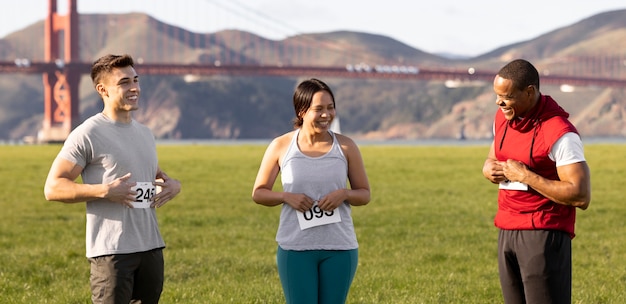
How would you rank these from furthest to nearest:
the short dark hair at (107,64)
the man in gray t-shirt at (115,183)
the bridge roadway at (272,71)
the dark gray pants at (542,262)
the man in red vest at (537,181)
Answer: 1. the bridge roadway at (272,71)
2. the short dark hair at (107,64)
3. the man in gray t-shirt at (115,183)
4. the dark gray pants at (542,262)
5. the man in red vest at (537,181)

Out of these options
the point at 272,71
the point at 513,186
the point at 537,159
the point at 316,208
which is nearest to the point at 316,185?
the point at 316,208

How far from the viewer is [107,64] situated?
5547 millimetres

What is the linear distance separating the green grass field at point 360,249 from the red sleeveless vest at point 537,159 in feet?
15.6

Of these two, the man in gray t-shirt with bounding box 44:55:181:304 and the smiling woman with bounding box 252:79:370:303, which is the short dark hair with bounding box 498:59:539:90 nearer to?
the smiling woman with bounding box 252:79:370:303

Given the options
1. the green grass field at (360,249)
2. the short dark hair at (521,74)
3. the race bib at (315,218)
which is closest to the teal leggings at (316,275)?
the race bib at (315,218)

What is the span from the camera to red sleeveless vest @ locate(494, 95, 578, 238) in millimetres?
5203

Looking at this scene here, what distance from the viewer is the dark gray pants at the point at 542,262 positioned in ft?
17.3

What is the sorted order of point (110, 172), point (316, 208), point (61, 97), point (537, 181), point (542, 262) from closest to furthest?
point (537, 181) → point (542, 262) → point (110, 172) → point (316, 208) → point (61, 97)

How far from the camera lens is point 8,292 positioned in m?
10.8

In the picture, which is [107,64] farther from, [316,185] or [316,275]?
[316,275]

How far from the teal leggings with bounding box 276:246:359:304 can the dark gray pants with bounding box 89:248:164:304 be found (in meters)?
0.77

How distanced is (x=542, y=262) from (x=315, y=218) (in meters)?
1.29

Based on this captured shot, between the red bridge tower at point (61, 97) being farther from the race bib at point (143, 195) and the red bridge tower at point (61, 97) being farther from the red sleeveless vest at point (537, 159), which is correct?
the red sleeveless vest at point (537, 159)

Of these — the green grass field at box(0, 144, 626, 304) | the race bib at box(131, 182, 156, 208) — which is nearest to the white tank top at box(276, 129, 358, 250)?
the race bib at box(131, 182, 156, 208)
